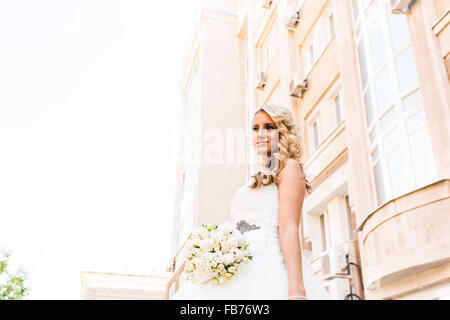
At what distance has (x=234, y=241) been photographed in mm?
2309

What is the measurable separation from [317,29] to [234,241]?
1332 cm

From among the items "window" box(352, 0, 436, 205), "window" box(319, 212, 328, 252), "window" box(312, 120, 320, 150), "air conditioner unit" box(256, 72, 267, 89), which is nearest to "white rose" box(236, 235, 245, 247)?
"window" box(352, 0, 436, 205)

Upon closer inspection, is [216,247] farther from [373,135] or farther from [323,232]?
[323,232]

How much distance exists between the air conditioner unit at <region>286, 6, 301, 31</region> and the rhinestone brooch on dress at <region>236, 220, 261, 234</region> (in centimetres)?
1439

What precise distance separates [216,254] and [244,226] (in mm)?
391

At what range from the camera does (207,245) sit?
7.60 ft

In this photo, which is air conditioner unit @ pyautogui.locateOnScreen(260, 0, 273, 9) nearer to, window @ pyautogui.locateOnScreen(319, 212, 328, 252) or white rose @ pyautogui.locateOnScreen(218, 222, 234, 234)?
window @ pyautogui.locateOnScreen(319, 212, 328, 252)

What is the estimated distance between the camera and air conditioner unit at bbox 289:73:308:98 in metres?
14.1

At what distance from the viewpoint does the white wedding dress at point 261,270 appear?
7.32 feet

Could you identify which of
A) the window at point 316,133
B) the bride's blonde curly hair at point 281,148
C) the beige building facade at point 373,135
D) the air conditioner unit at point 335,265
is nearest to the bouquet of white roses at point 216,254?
the bride's blonde curly hair at point 281,148

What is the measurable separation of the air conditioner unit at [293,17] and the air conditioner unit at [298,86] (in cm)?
270

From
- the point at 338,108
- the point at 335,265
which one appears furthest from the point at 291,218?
the point at 338,108

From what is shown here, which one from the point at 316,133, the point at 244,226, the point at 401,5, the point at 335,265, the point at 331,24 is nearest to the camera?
the point at 244,226

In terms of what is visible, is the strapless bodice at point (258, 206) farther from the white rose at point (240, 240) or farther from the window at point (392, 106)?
the window at point (392, 106)
